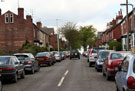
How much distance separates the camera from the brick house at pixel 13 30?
58969 mm

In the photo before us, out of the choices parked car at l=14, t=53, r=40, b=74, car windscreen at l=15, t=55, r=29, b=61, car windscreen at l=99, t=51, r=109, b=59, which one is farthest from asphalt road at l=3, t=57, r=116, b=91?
car windscreen at l=99, t=51, r=109, b=59

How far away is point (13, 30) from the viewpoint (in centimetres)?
Answer: 5912

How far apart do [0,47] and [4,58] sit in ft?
147

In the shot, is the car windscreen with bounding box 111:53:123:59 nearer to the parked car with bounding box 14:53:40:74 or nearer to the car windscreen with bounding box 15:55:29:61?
the parked car with bounding box 14:53:40:74

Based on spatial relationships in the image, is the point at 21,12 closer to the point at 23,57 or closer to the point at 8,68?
the point at 23,57

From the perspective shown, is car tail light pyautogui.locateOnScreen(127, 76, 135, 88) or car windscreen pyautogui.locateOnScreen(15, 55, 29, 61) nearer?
car tail light pyautogui.locateOnScreen(127, 76, 135, 88)

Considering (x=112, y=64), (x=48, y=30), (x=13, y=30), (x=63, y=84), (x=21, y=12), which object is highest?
(x=21, y=12)

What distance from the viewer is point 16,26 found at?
194ft

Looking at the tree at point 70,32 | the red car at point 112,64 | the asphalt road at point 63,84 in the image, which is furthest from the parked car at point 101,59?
the tree at point 70,32

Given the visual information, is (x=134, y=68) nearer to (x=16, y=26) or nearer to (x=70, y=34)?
(x=16, y=26)

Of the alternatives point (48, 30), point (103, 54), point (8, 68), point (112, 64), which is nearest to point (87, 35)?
point (48, 30)

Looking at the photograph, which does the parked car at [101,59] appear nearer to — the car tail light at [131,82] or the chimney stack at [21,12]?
the car tail light at [131,82]

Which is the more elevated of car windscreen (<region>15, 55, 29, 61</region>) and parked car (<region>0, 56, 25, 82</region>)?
car windscreen (<region>15, 55, 29, 61</region>)

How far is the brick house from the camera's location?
5897 centimetres
